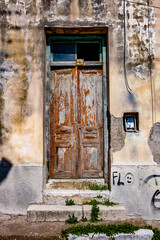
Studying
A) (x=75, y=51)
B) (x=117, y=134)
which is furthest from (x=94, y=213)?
(x=75, y=51)

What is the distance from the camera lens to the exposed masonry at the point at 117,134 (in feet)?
14.5

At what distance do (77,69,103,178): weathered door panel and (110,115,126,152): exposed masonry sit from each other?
382 millimetres

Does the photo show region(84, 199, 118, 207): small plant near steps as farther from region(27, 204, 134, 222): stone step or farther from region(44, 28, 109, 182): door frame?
region(44, 28, 109, 182): door frame

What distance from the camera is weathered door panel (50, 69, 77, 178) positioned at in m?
4.73

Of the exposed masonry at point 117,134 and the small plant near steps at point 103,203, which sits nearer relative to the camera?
the small plant near steps at point 103,203

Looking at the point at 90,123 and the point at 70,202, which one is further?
the point at 90,123

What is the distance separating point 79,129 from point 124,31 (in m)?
2.17

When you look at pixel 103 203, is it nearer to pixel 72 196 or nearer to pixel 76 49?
pixel 72 196

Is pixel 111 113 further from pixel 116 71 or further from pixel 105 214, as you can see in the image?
pixel 105 214

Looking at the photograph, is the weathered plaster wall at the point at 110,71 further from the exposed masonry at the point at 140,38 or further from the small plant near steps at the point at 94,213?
the small plant near steps at the point at 94,213

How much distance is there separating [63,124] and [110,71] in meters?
1.44

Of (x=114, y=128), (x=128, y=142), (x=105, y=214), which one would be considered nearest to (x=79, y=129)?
(x=114, y=128)

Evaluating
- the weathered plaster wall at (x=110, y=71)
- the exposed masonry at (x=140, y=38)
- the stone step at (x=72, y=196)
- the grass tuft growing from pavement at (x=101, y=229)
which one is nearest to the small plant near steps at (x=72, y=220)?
the grass tuft growing from pavement at (x=101, y=229)

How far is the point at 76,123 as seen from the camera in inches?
188
